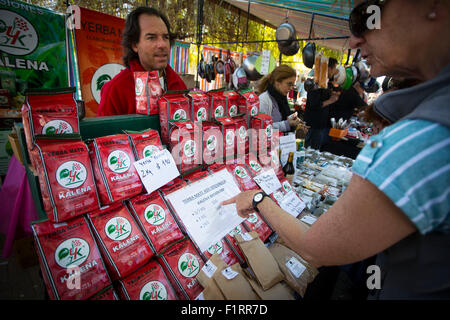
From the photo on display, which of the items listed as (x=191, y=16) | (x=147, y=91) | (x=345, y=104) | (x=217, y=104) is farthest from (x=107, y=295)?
(x=191, y=16)

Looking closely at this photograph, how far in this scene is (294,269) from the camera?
1103 millimetres

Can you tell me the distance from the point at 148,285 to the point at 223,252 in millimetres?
395

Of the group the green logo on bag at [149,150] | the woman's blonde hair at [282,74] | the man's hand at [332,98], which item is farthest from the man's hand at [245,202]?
the man's hand at [332,98]

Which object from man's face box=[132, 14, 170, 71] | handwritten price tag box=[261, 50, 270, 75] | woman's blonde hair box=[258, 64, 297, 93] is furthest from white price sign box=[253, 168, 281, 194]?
handwritten price tag box=[261, 50, 270, 75]

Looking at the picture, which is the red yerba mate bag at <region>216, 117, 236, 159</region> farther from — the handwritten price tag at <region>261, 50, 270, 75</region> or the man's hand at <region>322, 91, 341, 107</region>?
the handwritten price tag at <region>261, 50, 270, 75</region>

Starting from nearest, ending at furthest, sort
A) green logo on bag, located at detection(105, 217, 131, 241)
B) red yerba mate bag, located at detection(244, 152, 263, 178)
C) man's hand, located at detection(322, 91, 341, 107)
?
green logo on bag, located at detection(105, 217, 131, 241)
red yerba mate bag, located at detection(244, 152, 263, 178)
man's hand, located at detection(322, 91, 341, 107)

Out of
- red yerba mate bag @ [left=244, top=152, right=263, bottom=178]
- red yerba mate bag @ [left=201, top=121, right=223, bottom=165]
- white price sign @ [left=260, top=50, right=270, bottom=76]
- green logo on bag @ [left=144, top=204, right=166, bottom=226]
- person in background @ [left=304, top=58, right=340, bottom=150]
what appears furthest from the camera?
white price sign @ [left=260, top=50, right=270, bottom=76]

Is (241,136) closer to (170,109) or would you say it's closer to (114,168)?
(170,109)

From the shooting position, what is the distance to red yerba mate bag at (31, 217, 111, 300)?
0.75 metres

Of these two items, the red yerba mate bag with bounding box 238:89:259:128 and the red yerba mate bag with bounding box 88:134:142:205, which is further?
the red yerba mate bag with bounding box 238:89:259:128

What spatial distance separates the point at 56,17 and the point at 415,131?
4.86m

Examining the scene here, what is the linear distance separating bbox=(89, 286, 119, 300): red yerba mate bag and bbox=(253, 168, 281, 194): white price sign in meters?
0.99

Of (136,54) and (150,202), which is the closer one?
(150,202)

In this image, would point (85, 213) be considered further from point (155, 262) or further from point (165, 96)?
point (165, 96)
